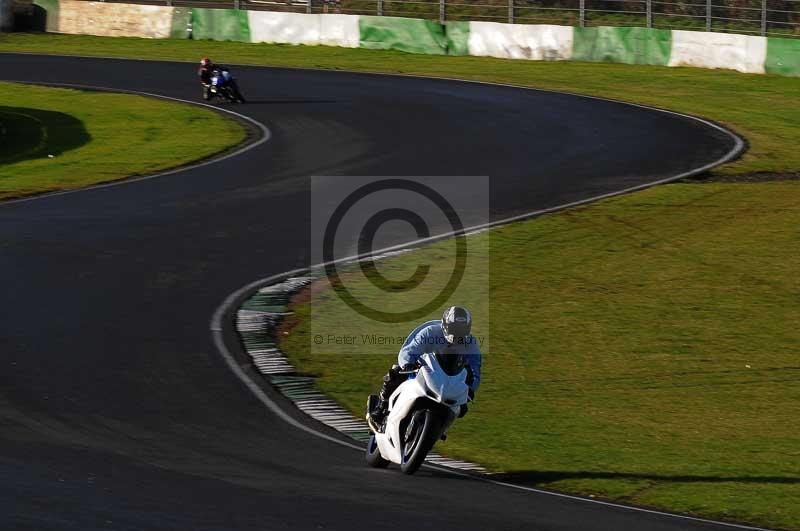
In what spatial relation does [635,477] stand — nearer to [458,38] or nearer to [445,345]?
[445,345]

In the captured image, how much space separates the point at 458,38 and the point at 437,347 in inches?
1440

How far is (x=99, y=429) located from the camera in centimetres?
1109

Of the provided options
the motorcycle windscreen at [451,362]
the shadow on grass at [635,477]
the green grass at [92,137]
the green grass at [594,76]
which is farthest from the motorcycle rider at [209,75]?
the motorcycle windscreen at [451,362]

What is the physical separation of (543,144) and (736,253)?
9.12m

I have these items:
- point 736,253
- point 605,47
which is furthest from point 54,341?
point 605,47

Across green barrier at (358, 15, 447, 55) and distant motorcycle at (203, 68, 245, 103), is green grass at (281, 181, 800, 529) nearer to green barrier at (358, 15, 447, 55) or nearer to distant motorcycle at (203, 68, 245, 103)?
distant motorcycle at (203, 68, 245, 103)

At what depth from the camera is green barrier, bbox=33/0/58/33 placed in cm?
5250

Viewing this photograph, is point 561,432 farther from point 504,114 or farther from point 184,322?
point 504,114

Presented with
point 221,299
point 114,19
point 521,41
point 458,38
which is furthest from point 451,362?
point 114,19

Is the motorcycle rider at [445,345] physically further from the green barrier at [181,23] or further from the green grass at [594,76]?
the green barrier at [181,23]

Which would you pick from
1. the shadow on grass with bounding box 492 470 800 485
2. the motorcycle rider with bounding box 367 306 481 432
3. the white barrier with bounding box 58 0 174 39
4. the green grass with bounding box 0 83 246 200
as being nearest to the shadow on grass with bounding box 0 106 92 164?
the green grass with bounding box 0 83 246 200

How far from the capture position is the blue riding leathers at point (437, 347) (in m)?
10.4

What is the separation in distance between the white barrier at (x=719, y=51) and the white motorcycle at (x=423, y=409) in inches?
1257

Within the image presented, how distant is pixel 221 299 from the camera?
1684 centimetres
